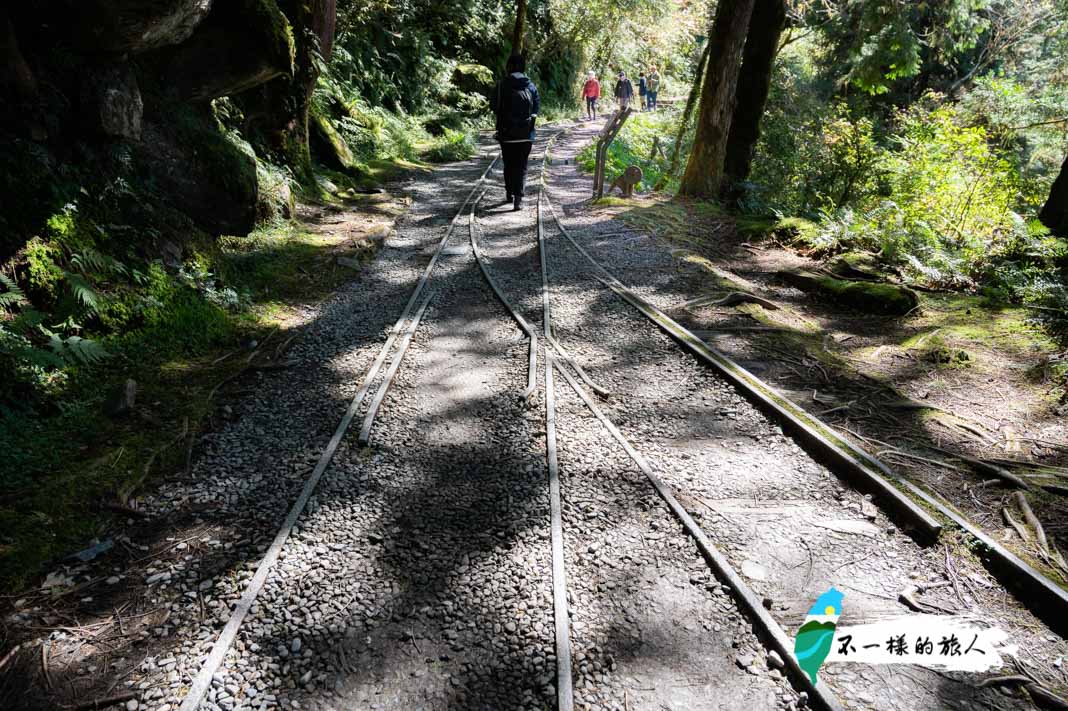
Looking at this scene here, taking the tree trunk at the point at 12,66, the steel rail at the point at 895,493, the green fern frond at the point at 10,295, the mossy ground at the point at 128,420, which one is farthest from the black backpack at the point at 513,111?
the green fern frond at the point at 10,295

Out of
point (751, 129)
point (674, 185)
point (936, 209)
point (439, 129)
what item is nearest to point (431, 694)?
point (936, 209)

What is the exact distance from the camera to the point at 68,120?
5156 mm

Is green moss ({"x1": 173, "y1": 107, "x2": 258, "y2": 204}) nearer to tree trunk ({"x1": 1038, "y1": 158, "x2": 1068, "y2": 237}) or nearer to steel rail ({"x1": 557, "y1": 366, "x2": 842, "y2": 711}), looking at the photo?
steel rail ({"x1": 557, "y1": 366, "x2": 842, "y2": 711})

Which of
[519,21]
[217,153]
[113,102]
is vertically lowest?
[217,153]

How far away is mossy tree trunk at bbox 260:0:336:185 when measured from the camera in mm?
9609

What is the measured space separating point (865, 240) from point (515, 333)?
19.3ft

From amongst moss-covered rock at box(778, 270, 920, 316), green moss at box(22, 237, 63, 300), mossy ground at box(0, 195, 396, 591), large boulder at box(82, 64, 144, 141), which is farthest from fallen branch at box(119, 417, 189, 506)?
moss-covered rock at box(778, 270, 920, 316)

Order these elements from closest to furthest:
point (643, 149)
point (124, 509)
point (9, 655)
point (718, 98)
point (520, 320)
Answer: point (9, 655)
point (124, 509)
point (520, 320)
point (718, 98)
point (643, 149)

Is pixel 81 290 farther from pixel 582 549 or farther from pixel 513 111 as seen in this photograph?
pixel 513 111

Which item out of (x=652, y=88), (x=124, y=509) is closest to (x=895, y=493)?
(x=124, y=509)

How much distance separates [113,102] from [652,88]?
126ft

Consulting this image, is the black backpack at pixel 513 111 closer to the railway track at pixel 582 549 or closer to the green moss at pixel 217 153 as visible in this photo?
the green moss at pixel 217 153

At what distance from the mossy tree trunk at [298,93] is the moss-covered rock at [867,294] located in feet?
28.2

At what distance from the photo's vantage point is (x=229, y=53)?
730cm
